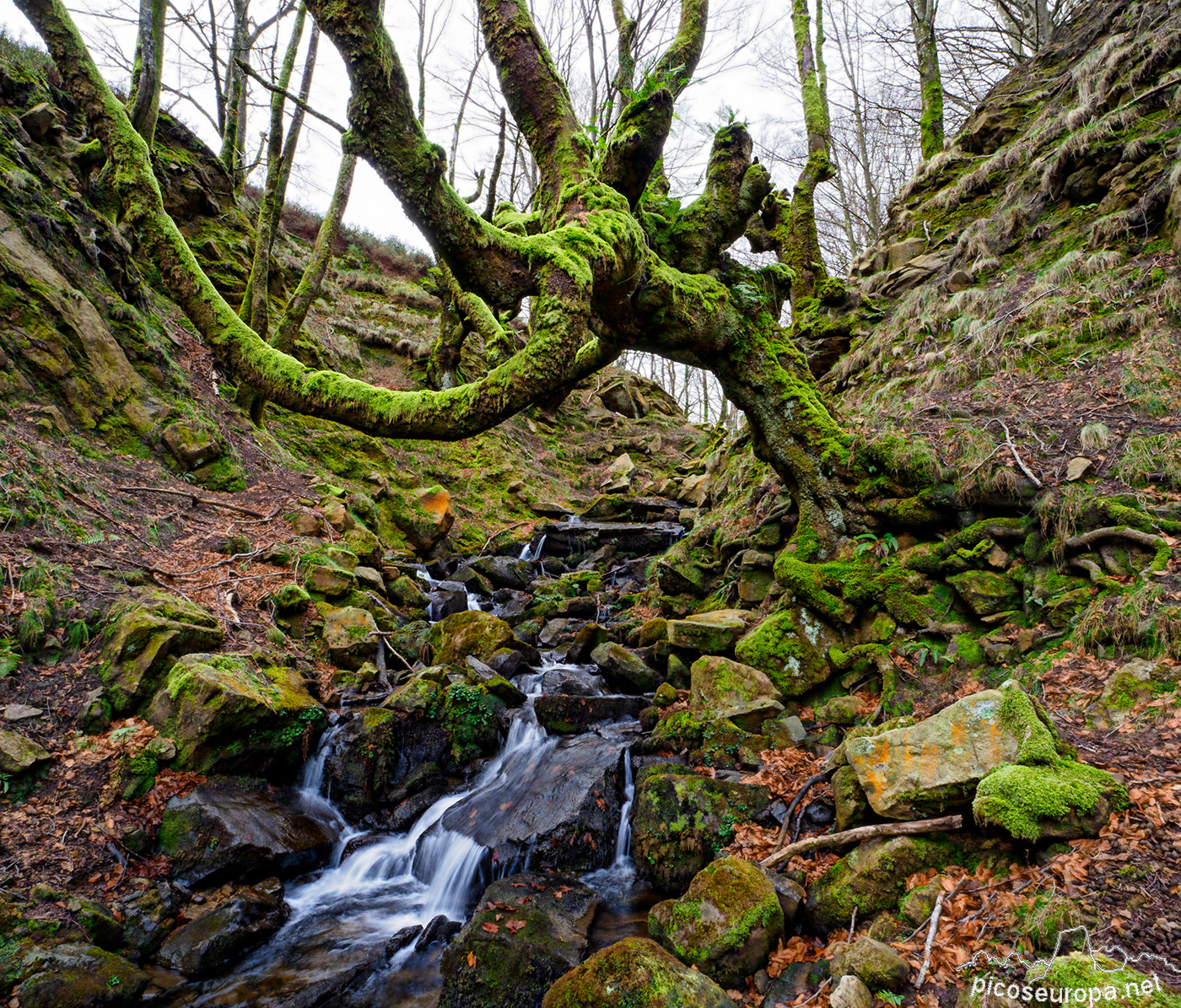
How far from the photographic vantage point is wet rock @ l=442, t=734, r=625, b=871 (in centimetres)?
492

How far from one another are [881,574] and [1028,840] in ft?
10.2

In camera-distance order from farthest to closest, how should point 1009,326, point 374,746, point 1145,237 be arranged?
point 1009,326, point 1145,237, point 374,746

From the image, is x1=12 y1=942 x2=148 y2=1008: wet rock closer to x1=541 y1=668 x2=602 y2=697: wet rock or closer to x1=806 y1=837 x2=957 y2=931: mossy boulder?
x1=541 y1=668 x2=602 y2=697: wet rock

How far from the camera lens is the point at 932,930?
281cm

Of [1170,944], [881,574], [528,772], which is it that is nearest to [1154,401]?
[881,574]

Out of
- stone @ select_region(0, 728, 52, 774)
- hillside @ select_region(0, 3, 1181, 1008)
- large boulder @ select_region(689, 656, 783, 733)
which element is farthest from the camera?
large boulder @ select_region(689, 656, 783, 733)

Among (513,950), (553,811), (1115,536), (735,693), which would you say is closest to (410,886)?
(553,811)

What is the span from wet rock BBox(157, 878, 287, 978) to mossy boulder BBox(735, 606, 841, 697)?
4731 millimetres

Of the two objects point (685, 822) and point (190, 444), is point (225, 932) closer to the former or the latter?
point (685, 822)

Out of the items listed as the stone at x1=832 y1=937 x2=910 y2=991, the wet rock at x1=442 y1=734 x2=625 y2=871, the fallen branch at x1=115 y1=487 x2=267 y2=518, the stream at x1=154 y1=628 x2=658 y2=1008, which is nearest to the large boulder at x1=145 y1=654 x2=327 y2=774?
the stream at x1=154 y1=628 x2=658 y2=1008

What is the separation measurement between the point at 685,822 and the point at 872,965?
193 centimetres

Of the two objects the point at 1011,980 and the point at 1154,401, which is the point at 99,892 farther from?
the point at 1154,401

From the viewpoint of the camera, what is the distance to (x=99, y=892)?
4.02m

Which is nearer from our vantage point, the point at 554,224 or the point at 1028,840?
the point at 1028,840
